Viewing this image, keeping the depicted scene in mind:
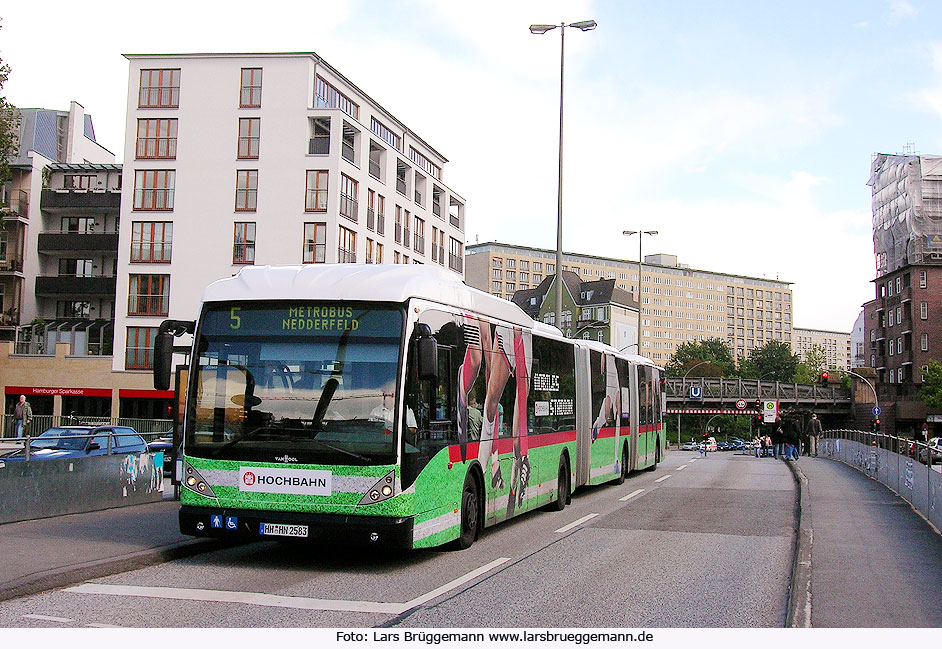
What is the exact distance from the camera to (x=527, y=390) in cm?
1388

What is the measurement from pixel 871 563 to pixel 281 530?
6147 millimetres

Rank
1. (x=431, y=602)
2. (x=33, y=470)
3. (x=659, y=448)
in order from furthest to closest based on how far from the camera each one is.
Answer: (x=659, y=448) < (x=33, y=470) < (x=431, y=602)

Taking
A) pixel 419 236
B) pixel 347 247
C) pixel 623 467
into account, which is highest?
pixel 419 236

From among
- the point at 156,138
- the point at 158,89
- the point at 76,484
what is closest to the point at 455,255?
the point at 156,138

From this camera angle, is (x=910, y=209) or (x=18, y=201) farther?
(x=910, y=209)

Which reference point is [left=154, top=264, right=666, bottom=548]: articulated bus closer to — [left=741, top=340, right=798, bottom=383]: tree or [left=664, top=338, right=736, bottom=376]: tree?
[left=664, top=338, right=736, bottom=376]: tree

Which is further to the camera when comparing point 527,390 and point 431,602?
point 527,390

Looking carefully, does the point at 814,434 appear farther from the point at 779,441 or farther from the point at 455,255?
the point at 455,255

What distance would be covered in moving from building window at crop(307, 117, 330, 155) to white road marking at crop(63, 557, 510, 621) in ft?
153

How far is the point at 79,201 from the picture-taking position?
60.4 m

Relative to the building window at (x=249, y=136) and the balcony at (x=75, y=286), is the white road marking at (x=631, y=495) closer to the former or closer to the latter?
the building window at (x=249, y=136)

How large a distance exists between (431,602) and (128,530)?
5.53 metres
